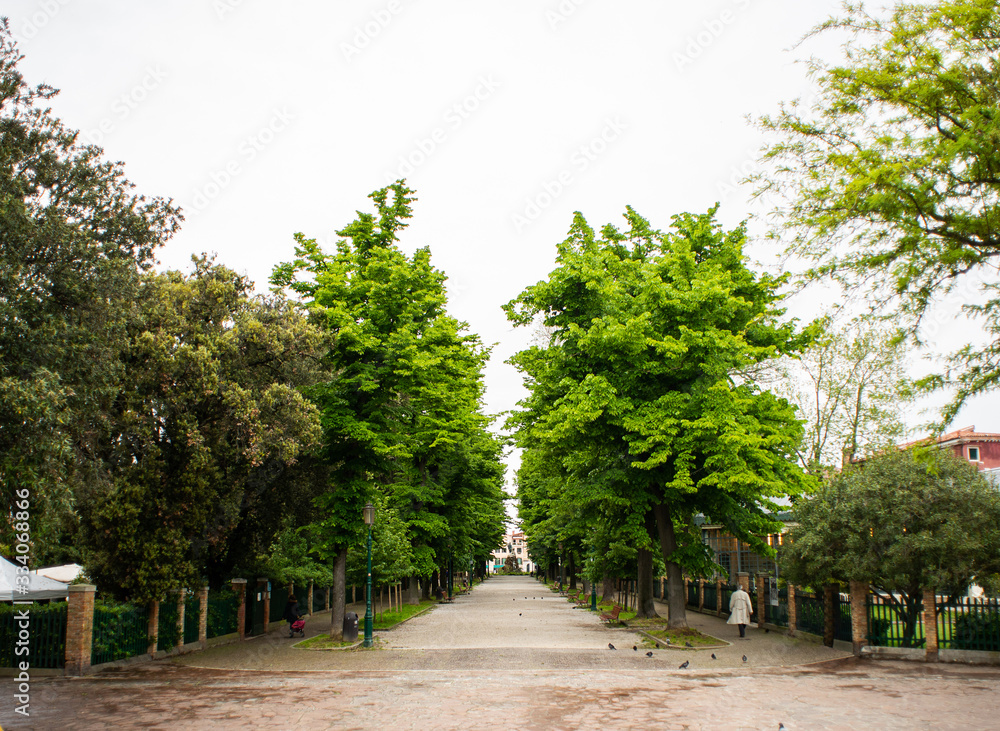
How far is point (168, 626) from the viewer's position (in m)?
Result: 19.6

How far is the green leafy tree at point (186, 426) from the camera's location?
1819 cm

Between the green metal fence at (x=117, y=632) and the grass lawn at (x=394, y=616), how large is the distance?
36.3ft

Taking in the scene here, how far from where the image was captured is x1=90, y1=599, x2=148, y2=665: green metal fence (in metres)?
17.2

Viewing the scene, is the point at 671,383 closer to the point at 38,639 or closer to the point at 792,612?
the point at 792,612

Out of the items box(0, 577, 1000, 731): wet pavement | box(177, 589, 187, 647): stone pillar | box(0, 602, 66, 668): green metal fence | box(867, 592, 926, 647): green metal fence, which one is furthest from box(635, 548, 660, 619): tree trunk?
box(0, 602, 66, 668): green metal fence

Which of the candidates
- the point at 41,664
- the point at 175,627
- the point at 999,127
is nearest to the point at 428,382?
the point at 175,627

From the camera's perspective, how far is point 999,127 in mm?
8891

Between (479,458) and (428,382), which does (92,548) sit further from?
(479,458)

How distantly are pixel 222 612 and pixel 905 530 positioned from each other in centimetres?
1881

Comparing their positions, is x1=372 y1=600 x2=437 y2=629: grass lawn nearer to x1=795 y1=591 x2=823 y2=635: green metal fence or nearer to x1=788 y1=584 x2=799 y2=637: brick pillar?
x1=788 y1=584 x2=799 y2=637: brick pillar

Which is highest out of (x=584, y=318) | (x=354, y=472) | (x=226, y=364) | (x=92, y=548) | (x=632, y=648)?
(x=584, y=318)

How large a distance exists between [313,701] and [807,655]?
478 inches

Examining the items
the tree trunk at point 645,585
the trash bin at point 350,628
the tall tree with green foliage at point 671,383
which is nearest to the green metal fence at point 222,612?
the trash bin at point 350,628

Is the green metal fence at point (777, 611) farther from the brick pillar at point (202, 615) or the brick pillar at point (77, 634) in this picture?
the brick pillar at point (77, 634)
